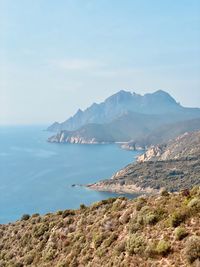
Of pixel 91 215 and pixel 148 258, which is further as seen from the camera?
pixel 91 215

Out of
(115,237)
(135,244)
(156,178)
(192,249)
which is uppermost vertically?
(192,249)

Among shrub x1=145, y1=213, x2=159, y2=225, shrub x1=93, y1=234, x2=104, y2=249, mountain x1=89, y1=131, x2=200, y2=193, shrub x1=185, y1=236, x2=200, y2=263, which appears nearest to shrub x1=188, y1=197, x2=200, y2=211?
shrub x1=145, y1=213, x2=159, y2=225

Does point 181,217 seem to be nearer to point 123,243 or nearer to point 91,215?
point 123,243

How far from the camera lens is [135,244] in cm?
1755

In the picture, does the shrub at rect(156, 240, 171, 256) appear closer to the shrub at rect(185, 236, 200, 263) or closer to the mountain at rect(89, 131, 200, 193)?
the shrub at rect(185, 236, 200, 263)

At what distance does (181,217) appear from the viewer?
58.3 ft

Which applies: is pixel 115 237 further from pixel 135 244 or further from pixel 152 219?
pixel 135 244

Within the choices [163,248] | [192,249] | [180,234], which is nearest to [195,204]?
[180,234]

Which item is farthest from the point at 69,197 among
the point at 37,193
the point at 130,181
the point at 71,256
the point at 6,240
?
the point at 71,256

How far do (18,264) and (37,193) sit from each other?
426ft

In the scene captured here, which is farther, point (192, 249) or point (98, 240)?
point (98, 240)

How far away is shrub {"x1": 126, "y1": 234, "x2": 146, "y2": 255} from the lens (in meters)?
17.0

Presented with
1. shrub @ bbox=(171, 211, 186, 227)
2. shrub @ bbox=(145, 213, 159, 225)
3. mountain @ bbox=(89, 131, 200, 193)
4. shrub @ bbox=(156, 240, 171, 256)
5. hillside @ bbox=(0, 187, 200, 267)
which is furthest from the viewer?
mountain @ bbox=(89, 131, 200, 193)

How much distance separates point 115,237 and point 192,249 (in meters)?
6.40
